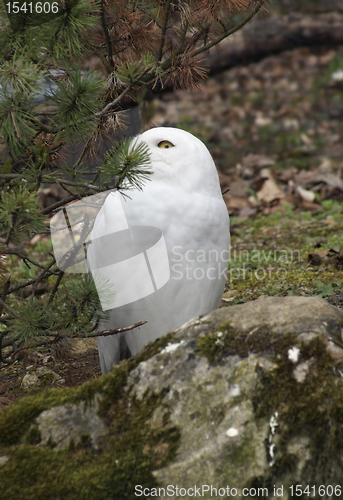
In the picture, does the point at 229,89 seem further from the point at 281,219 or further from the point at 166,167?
the point at 166,167

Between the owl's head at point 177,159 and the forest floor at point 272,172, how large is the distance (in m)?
0.44

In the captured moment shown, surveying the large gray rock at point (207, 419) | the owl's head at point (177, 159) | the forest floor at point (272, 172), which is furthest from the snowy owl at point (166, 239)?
the large gray rock at point (207, 419)

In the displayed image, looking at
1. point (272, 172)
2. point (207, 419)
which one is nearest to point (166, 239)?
point (207, 419)

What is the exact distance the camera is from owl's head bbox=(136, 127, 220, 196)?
2.08 meters

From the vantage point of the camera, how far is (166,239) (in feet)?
6.65

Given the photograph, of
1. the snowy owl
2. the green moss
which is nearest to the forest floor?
the snowy owl

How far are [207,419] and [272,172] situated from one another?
4808mm

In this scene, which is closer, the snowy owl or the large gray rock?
the large gray rock

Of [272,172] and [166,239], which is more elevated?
[166,239]

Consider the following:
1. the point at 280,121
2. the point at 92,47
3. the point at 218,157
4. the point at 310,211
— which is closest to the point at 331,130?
the point at 280,121

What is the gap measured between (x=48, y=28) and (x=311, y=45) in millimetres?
7821

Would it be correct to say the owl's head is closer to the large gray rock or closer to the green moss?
the large gray rock

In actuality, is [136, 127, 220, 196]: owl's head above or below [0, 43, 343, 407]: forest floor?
above

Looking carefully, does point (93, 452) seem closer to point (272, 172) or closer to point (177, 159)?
point (177, 159)
